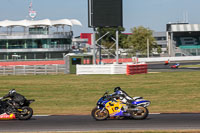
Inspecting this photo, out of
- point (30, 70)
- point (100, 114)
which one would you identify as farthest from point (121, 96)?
point (30, 70)

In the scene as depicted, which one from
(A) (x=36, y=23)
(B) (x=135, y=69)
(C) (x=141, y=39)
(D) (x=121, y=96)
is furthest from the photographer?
(C) (x=141, y=39)

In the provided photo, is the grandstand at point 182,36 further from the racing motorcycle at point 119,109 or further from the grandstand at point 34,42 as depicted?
the racing motorcycle at point 119,109

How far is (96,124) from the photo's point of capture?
13648 millimetres

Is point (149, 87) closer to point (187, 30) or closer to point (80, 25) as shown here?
point (80, 25)

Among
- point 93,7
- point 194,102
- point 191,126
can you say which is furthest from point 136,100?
point 93,7

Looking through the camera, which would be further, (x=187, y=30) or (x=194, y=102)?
(x=187, y=30)

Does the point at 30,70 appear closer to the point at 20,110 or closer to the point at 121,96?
the point at 20,110

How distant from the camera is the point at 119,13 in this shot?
40.7 m

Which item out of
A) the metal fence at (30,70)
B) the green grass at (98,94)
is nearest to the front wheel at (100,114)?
the green grass at (98,94)

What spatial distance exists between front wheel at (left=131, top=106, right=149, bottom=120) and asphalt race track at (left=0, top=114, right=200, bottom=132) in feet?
0.70

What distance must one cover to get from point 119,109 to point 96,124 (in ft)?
3.99

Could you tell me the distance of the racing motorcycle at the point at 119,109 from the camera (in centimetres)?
1433

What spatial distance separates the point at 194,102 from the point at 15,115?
9.69 m

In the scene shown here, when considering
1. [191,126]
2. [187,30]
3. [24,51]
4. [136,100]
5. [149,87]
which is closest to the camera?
[191,126]
